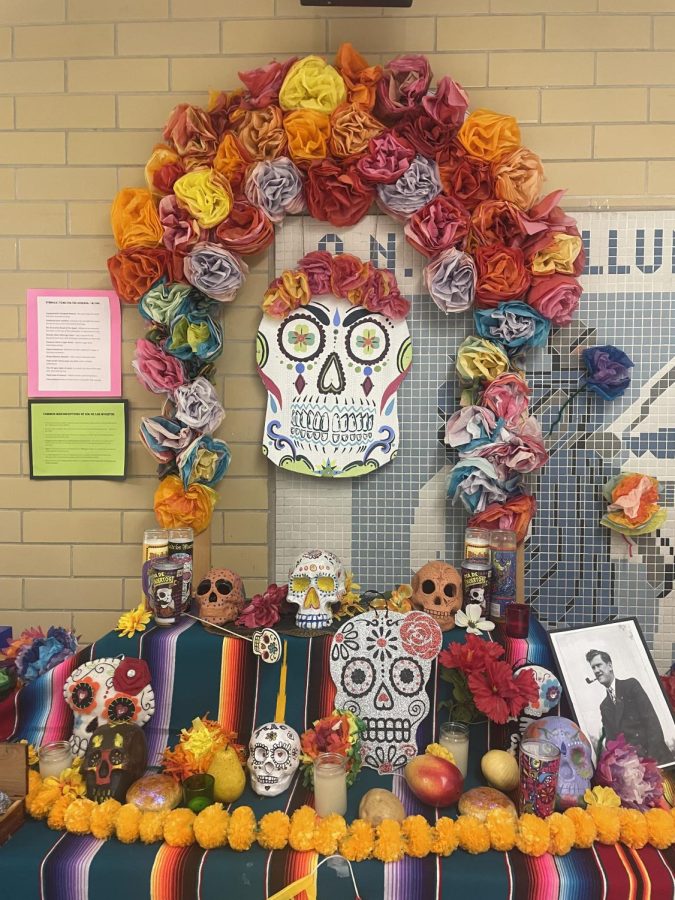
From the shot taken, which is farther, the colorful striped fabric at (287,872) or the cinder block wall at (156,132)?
the cinder block wall at (156,132)

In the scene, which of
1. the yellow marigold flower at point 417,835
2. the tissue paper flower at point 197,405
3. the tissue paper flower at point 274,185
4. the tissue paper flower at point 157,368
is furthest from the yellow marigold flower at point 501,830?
the tissue paper flower at point 274,185

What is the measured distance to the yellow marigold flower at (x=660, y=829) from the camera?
1.32 m

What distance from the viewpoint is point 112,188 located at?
6.87 feet

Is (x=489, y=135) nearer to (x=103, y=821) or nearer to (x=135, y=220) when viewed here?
(x=135, y=220)

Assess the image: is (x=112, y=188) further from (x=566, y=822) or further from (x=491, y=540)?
(x=566, y=822)

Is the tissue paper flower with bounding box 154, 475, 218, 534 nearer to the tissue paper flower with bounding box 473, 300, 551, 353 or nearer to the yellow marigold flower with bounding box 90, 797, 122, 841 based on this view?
the yellow marigold flower with bounding box 90, 797, 122, 841

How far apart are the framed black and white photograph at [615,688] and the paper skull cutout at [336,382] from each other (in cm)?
76

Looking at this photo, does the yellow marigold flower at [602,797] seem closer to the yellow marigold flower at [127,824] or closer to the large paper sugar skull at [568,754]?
the large paper sugar skull at [568,754]

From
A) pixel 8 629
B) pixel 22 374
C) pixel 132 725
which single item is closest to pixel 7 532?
pixel 8 629

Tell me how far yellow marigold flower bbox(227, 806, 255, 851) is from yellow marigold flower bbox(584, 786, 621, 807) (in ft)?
2.35

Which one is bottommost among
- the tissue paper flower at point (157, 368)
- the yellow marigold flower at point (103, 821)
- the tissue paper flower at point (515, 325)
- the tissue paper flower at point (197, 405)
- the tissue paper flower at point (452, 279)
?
the yellow marigold flower at point (103, 821)

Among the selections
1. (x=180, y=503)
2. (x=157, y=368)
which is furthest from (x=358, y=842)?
(x=157, y=368)

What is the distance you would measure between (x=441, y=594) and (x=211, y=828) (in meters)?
0.78

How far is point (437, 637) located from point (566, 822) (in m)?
0.48
